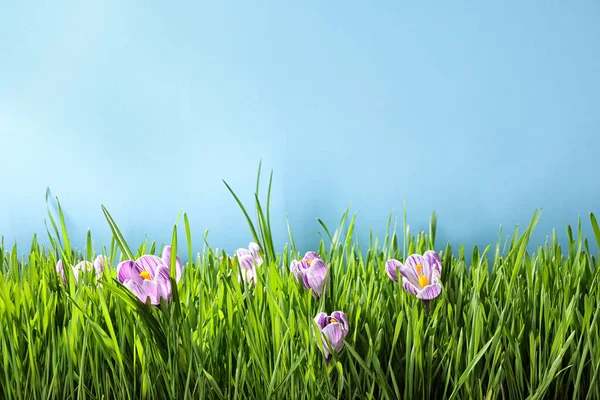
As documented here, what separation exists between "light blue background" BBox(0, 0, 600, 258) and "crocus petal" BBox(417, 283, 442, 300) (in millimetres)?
781

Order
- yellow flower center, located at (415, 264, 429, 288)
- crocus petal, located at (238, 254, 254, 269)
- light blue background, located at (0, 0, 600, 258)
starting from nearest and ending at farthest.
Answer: yellow flower center, located at (415, 264, 429, 288) < crocus petal, located at (238, 254, 254, 269) < light blue background, located at (0, 0, 600, 258)

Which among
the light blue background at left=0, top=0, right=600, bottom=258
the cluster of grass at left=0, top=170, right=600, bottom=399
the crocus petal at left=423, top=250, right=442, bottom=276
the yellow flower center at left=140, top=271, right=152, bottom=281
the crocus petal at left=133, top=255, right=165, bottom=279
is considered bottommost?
the cluster of grass at left=0, top=170, right=600, bottom=399

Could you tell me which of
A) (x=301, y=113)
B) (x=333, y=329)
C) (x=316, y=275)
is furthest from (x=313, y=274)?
(x=301, y=113)

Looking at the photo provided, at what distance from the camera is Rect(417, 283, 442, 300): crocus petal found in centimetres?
50

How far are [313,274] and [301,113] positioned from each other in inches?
33.1

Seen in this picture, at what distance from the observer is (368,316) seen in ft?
1.68

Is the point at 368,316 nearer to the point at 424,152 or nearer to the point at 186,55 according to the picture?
the point at 424,152

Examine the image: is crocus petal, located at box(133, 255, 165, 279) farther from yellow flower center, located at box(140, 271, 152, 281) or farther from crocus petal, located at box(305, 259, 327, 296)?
crocus petal, located at box(305, 259, 327, 296)

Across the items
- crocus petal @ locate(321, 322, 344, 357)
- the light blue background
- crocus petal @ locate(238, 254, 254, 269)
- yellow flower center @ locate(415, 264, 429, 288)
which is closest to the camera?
crocus petal @ locate(321, 322, 344, 357)

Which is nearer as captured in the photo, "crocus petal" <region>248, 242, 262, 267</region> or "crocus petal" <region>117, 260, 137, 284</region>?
"crocus petal" <region>117, 260, 137, 284</region>

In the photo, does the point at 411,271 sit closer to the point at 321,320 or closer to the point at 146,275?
the point at 321,320

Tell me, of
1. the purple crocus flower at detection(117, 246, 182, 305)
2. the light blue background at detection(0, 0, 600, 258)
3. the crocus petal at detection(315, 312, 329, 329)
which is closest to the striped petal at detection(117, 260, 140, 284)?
the purple crocus flower at detection(117, 246, 182, 305)

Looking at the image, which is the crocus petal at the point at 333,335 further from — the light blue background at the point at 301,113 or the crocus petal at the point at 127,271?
the light blue background at the point at 301,113

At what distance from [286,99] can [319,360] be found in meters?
0.95
